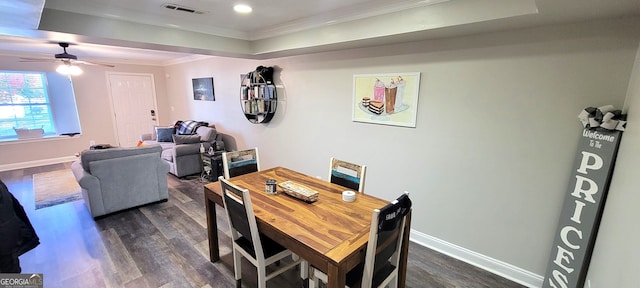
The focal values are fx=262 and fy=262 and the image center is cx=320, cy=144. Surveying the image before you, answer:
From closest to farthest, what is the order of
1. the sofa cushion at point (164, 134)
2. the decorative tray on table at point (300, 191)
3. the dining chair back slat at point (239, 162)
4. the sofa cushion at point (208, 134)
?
the decorative tray on table at point (300, 191), the dining chair back slat at point (239, 162), the sofa cushion at point (208, 134), the sofa cushion at point (164, 134)

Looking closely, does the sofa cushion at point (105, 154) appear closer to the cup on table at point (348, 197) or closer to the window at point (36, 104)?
the cup on table at point (348, 197)

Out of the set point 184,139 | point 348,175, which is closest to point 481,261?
point 348,175

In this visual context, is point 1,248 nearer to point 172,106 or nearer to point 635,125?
point 635,125

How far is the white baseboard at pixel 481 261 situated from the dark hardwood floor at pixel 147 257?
0.18 ft

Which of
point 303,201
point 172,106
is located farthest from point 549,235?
point 172,106

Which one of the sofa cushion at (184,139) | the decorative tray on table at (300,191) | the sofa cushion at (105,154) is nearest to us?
the decorative tray on table at (300,191)

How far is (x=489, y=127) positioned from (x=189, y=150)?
14.9ft

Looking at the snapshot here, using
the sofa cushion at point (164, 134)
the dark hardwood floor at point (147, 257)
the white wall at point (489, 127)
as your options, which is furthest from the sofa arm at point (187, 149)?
the white wall at point (489, 127)

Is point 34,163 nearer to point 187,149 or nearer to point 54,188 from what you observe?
point 54,188

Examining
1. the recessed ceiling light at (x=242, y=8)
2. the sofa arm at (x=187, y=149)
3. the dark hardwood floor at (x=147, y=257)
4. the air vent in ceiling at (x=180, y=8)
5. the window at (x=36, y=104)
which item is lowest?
the dark hardwood floor at (x=147, y=257)

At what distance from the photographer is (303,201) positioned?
1.96 m

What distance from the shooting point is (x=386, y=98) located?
2773 millimetres

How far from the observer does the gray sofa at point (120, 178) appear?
3.08m

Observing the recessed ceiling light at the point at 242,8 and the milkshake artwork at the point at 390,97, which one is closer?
the recessed ceiling light at the point at 242,8
